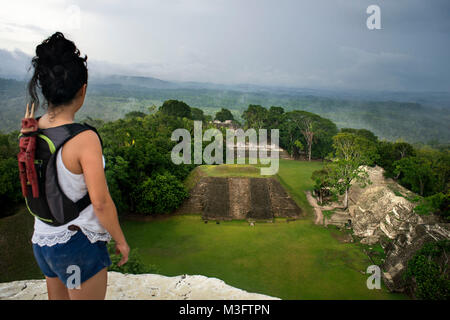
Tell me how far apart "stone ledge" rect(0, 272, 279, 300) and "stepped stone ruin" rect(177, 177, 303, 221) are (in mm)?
13765

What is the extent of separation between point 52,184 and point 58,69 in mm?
905

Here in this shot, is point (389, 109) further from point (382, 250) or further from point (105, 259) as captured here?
point (105, 259)

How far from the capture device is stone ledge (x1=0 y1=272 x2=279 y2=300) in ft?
14.0

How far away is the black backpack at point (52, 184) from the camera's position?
2234 mm

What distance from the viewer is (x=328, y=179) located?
2055 centimetres

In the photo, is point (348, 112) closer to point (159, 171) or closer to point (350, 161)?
point (350, 161)

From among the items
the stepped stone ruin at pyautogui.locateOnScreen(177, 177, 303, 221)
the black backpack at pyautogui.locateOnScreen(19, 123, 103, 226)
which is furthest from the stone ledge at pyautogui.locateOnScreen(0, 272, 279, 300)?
the stepped stone ruin at pyautogui.locateOnScreen(177, 177, 303, 221)

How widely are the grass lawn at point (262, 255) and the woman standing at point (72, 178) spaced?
10.5 m

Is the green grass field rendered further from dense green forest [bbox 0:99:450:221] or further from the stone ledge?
the stone ledge

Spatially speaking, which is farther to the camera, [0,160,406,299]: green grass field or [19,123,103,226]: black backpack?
[0,160,406,299]: green grass field

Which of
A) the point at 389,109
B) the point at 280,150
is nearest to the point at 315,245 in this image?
the point at 280,150

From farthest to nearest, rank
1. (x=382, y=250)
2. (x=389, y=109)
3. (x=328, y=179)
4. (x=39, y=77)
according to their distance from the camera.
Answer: (x=389, y=109) < (x=328, y=179) < (x=382, y=250) < (x=39, y=77)

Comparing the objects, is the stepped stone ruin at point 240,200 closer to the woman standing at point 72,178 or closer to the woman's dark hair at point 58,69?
the woman standing at point 72,178
